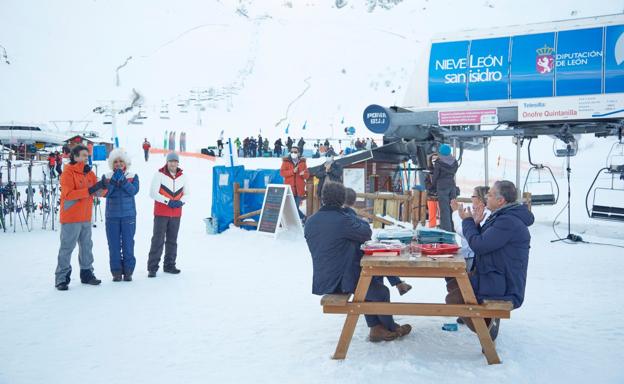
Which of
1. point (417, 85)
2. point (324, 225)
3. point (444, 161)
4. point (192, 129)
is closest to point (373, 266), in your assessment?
point (324, 225)

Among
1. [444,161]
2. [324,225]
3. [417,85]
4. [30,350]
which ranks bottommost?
[30,350]

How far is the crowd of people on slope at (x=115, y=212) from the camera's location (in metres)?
6.28

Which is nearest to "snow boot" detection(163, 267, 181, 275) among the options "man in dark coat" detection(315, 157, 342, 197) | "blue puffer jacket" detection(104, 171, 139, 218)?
"blue puffer jacket" detection(104, 171, 139, 218)

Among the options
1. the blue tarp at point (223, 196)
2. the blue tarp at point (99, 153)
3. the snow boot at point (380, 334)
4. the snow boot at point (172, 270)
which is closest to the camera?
the snow boot at point (380, 334)

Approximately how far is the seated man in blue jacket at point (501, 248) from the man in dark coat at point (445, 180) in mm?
5727

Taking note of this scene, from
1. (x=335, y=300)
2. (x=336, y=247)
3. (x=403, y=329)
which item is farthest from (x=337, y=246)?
(x=403, y=329)

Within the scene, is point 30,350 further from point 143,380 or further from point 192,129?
point 192,129

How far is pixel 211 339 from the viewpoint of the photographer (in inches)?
181

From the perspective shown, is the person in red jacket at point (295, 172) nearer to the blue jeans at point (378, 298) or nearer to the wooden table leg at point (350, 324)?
the blue jeans at point (378, 298)

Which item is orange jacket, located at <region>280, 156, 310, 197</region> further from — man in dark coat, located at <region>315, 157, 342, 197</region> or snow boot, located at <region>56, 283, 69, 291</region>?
snow boot, located at <region>56, 283, 69, 291</region>

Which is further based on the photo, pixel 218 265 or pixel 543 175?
pixel 543 175

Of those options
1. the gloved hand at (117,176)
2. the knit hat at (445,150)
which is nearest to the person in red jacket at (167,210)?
the gloved hand at (117,176)

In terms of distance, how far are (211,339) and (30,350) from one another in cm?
144

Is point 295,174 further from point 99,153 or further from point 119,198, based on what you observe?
point 99,153
